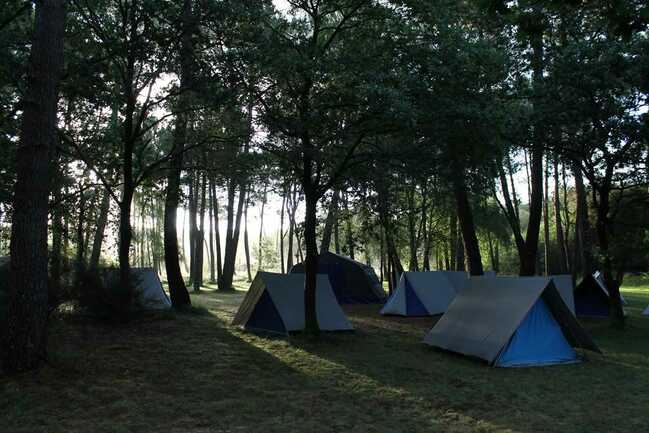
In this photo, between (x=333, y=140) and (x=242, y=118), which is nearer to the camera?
(x=333, y=140)

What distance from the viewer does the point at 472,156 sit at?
8.76 metres

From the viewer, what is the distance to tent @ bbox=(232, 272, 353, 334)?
34.8ft

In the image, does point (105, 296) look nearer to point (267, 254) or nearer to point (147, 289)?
point (147, 289)

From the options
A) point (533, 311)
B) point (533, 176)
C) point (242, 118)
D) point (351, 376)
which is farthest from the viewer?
point (533, 176)

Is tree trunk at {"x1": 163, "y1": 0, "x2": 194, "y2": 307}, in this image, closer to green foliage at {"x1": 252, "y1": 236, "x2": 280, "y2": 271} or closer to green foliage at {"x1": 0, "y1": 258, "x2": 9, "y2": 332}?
green foliage at {"x1": 0, "y1": 258, "x2": 9, "y2": 332}

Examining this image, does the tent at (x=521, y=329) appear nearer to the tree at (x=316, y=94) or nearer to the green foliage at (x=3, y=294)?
the tree at (x=316, y=94)

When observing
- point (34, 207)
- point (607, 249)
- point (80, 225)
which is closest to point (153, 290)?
point (80, 225)

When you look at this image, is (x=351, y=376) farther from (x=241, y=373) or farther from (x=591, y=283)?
(x=591, y=283)

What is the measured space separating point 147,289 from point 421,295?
23.4 feet

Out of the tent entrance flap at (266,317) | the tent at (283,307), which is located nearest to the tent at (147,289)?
the tent at (283,307)

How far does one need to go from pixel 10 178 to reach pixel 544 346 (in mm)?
9034

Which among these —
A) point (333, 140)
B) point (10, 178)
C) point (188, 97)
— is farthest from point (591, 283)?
point (10, 178)

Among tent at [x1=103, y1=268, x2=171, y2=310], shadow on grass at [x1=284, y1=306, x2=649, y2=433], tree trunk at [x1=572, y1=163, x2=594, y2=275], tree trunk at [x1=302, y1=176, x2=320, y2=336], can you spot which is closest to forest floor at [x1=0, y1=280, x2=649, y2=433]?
shadow on grass at [x1=284, y1=306, x2=649, y2=433]

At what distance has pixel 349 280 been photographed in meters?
19.3
